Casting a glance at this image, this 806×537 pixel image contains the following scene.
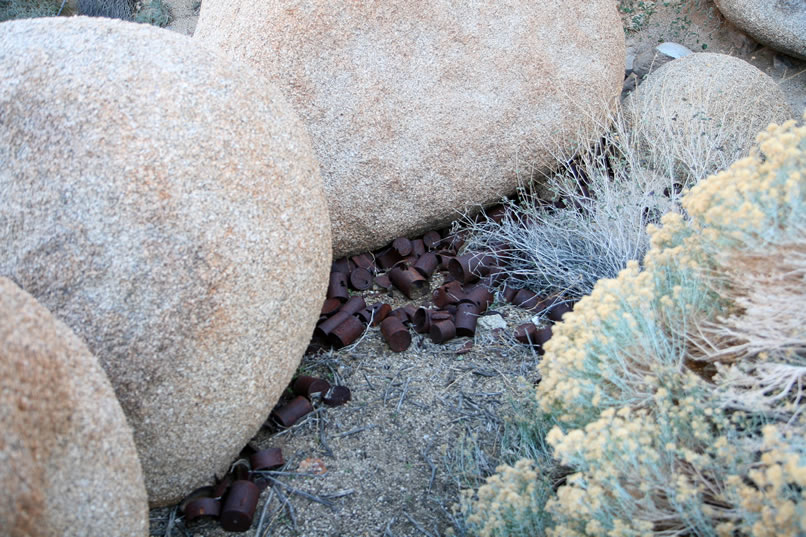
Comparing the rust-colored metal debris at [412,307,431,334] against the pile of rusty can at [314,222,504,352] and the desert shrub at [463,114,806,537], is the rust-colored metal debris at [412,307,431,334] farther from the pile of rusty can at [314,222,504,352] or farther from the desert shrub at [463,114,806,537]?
the desert shrub at [463,114,806,537]

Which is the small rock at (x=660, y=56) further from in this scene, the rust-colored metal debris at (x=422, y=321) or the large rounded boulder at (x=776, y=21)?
the rust-colored metal debris at (x=422, y=321)

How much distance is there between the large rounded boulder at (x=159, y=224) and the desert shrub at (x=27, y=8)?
173 inches

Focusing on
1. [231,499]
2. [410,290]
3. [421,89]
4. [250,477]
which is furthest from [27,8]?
[231,499]

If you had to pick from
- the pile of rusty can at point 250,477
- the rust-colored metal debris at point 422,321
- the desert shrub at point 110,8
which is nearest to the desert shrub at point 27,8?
the desert shrub at point 110,8

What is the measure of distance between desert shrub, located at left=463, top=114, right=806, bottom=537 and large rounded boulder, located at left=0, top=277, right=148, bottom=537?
3.05ft

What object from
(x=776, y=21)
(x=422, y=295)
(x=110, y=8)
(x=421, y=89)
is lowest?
(x=422, y=295)

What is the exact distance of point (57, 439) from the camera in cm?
150

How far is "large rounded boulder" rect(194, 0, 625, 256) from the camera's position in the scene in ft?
10.1

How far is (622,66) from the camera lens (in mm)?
3768

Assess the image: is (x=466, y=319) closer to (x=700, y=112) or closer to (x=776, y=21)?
(x=700, y=112)

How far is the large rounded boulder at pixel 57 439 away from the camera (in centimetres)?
139

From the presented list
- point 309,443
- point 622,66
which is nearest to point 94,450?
point 309,443

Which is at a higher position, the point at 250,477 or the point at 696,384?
the point at 696,384

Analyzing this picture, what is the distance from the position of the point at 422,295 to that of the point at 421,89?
0.93 meters
